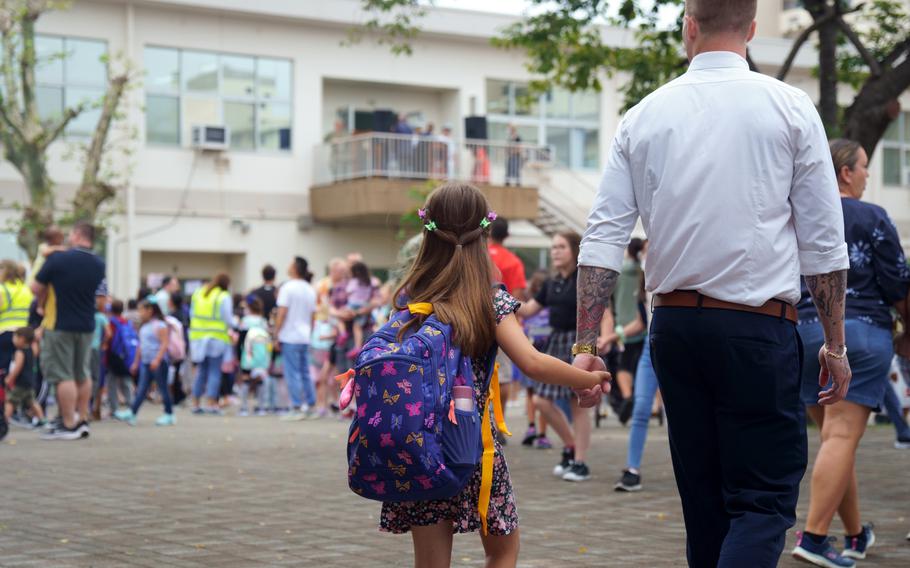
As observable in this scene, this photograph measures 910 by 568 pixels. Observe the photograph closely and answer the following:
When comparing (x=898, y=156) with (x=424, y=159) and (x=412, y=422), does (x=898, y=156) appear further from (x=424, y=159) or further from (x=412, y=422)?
(x=412, y=422)

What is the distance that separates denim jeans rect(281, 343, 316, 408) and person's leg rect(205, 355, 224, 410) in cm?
179

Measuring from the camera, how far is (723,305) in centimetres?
412

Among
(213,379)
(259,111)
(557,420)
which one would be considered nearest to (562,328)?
(557,420)

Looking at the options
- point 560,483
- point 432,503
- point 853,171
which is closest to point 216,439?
point 560,483

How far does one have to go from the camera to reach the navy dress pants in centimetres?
407

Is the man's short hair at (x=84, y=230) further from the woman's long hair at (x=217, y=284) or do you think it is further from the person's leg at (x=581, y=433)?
the person's leg at (x=581, y=433)

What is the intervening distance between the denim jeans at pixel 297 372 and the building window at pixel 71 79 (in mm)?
14561

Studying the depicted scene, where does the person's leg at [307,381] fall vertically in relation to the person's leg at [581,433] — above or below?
below

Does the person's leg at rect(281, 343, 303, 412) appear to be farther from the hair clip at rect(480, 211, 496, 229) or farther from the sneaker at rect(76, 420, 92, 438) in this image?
the hair clip at rect(480, 211, 496, 229)

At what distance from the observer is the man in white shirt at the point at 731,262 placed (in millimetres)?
4090

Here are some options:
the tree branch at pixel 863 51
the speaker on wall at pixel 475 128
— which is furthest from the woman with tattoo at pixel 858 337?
the speaker on wall at pixel 475 128

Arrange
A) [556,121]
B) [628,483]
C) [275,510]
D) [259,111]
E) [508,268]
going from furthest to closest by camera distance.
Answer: [556,121]
[259,111]
[508,268]
[628,483]
[275,510]

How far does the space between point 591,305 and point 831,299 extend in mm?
745

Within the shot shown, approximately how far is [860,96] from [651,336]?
10742mm
